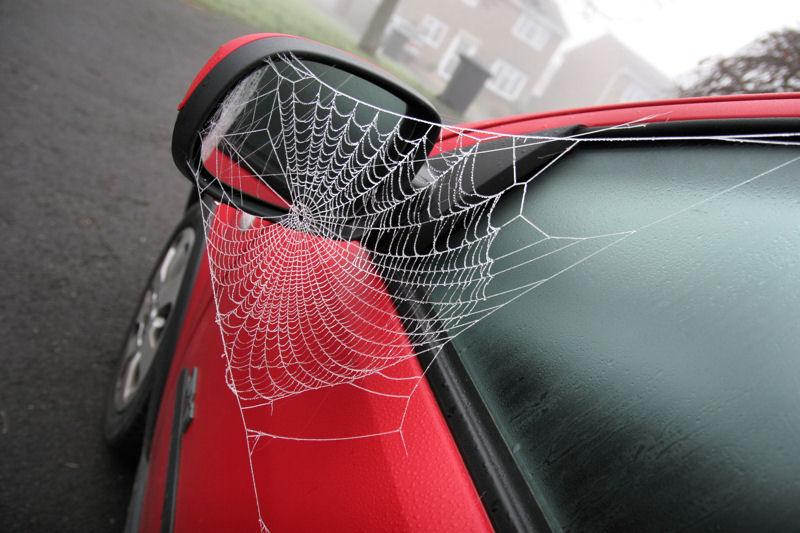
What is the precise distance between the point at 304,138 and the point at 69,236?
6.95ft

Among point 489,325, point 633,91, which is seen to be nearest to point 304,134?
point 489,325

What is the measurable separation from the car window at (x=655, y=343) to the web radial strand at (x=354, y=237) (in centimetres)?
3

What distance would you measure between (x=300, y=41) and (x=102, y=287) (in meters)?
2.29

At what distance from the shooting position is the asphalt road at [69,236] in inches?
74.5

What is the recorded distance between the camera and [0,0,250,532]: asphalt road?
189cm

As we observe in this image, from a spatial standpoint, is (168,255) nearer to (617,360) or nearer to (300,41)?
(300,41)

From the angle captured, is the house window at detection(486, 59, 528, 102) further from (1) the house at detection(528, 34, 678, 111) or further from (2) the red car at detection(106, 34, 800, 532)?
(2) the red car at detection(106, 34, 800, 532)

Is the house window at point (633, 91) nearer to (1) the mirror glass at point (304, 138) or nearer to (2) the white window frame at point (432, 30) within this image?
(2) the white window frame at point (432, 30)

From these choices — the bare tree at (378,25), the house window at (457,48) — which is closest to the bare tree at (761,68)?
the bare tree at (378,25)

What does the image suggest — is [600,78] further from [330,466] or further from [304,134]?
[330,466]

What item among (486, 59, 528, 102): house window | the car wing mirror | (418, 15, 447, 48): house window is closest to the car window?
the car wing mirror

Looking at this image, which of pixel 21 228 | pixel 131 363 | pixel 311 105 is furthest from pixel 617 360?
pixel 21 228

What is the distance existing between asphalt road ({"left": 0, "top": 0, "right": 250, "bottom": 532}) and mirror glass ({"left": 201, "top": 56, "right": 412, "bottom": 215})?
148cm

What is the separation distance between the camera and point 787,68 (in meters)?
3.10
